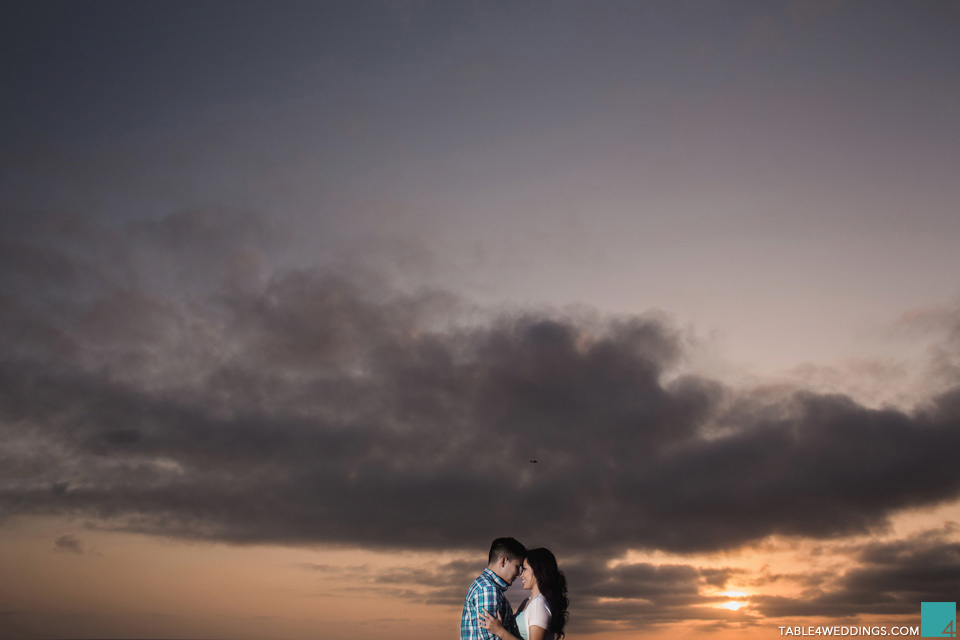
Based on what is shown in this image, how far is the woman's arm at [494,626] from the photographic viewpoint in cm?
1645

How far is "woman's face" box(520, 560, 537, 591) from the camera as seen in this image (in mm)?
17025

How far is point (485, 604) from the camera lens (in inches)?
657

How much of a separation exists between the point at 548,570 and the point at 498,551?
3.85 feet

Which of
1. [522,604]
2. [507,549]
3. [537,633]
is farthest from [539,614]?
[507,549]

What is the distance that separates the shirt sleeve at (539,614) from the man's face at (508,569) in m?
0.71

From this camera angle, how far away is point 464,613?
56.6 feet

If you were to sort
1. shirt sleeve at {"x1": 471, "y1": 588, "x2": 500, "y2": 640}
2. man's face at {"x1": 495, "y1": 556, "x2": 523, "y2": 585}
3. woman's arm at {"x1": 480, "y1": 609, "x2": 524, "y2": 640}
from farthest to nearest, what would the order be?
man's face at {"x1": 495, "y1": 556, "x2": 523, "y2": 585} → shirt sleeve at {"x1": 471, "y1": 588, "x2": 500, "y2": 640} → woman's arm at {"x1": 480, "y1": 609, "x2": 524, "y2": 640}

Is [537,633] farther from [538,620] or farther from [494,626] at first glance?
[494,626]

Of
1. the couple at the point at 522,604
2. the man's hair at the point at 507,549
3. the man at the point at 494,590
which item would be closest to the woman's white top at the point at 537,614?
the couple at the point at 522,604

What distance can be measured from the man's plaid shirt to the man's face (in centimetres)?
10

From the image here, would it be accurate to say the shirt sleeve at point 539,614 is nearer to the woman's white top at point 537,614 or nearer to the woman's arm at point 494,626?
the woman's white top at point 537,614

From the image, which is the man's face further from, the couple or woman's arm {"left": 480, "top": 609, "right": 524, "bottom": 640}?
woman's arm {"left": 480, "top": 609, "right": 524, "bottom": 640}

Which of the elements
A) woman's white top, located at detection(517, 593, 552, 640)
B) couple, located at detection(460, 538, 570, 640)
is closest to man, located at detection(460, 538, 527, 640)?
couple, located at detection(460, 538, 570, 640)

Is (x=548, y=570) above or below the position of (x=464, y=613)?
above
